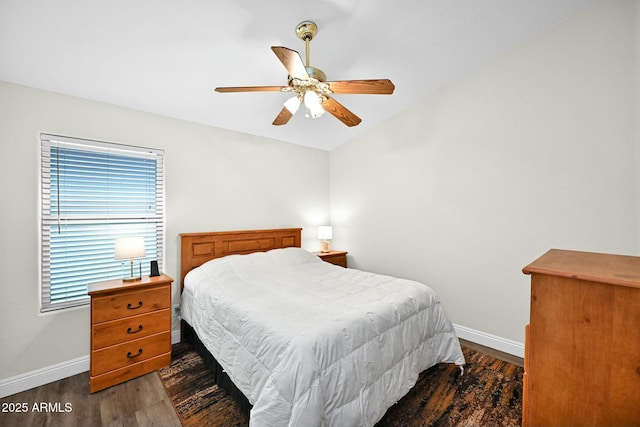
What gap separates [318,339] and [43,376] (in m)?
2.43

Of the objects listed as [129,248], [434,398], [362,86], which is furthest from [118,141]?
[434,398]

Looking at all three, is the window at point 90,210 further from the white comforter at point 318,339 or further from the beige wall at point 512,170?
the beige wall at point 512,170

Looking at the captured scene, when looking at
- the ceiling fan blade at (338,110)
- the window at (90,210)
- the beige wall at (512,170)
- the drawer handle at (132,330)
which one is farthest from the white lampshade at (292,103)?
the drawer handle at (132,330)

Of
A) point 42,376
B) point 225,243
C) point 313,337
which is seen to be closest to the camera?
point 313,337

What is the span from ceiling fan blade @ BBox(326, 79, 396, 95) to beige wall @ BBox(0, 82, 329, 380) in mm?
1946

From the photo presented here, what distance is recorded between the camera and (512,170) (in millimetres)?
2555

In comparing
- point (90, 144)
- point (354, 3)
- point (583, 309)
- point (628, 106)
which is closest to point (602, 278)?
point (583, 309)

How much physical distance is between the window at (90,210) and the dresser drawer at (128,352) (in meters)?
0.60

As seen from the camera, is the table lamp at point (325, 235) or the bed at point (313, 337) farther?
the table lamp at point (325, 235)

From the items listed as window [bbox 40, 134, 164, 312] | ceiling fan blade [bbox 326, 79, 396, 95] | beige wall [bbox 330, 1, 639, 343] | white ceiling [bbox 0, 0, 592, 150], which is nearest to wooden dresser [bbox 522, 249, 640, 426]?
ceiling fan blade [bbox 326, 79, 396, 95]

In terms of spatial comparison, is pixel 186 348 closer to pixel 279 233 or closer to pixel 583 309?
pixel 279 233

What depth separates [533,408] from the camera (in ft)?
2.66

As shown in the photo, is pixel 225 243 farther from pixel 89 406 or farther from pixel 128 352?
pixel 89 406

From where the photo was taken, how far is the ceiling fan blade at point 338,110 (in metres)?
2.02
